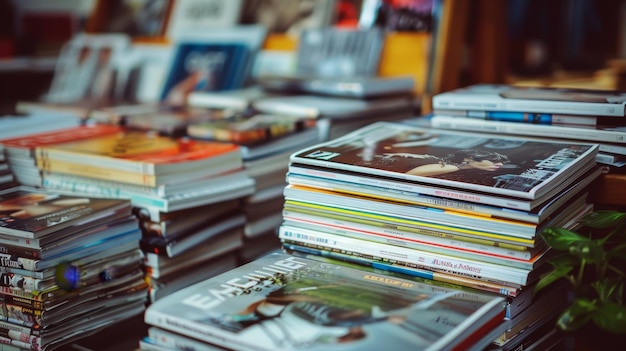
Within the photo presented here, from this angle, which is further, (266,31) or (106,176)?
(266,31)

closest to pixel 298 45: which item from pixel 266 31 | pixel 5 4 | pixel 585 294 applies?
pixel 266 31

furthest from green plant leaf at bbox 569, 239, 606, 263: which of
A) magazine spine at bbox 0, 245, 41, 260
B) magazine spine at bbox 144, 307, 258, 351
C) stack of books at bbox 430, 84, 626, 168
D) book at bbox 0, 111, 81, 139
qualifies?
book at bbox 0, 111, 81, 139

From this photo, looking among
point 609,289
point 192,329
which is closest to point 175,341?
point 192,329

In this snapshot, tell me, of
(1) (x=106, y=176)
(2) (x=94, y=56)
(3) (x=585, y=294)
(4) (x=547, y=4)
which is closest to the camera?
(3) (x=585, y=294)

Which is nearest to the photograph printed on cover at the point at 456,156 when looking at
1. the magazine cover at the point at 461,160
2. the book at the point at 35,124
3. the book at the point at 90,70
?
the magazine cover at the point at 461,160

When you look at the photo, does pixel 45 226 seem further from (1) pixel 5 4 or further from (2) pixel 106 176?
(1) pixel 5 4

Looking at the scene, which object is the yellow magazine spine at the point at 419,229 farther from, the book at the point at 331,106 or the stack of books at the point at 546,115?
the book at the point at 331,106

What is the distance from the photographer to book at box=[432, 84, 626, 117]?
1004mm

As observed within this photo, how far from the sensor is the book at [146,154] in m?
1.13

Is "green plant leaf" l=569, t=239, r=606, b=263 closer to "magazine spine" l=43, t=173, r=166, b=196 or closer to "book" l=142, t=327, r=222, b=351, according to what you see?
"book" l=142, t=327, r=222, b=351

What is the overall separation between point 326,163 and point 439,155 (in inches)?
7.2

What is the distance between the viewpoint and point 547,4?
11.0 ft

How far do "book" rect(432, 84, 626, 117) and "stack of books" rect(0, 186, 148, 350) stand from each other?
0.63 meters

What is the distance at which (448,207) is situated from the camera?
86 centimetres
